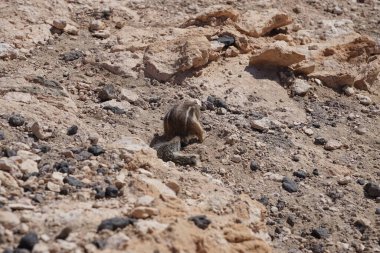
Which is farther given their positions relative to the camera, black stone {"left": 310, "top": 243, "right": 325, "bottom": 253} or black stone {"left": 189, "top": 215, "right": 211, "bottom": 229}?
black stone {"left": 310, "top": 243, "right": 325, "bottom": 253}

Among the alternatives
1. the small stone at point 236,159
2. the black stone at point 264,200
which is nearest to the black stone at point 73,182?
the black stone at point 264,200

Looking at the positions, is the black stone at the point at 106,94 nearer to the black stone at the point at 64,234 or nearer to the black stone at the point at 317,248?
the black stone at the point at 317,248

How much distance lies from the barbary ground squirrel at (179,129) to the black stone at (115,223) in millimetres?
1625

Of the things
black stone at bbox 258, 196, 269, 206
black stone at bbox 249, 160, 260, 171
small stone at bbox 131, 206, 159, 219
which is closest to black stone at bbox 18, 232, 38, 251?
small stone at bbox 131, 206, 159, 219

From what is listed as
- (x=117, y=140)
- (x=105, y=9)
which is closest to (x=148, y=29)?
A: (x=105, y=9)

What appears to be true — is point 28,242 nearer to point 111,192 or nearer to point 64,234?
point 64,234

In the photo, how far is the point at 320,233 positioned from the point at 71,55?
3317 mm

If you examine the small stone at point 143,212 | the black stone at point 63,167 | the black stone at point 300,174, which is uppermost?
the small stone at point 143,212

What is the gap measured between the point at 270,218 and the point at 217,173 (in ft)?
2.08

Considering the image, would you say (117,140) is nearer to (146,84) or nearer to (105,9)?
(146,84)

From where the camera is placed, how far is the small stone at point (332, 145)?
244 inches

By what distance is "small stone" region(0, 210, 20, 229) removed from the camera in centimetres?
385

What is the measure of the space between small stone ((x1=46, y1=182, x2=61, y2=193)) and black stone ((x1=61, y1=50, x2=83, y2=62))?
102 inches

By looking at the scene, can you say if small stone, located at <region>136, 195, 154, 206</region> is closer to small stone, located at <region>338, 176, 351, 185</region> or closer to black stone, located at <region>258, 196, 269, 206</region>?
black stone, located at <region>258, 196, 269, 206</region>
